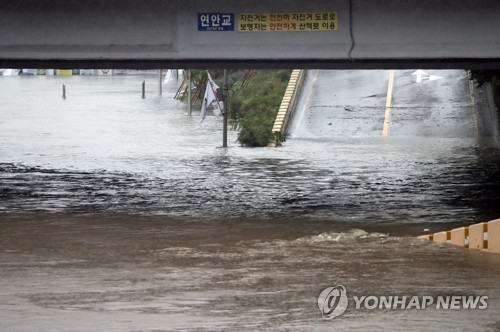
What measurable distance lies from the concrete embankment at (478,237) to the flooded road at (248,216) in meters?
0.44

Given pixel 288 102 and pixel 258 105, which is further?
pixel 258 105

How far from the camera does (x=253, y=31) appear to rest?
83.9ft

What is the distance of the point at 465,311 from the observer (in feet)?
52.7

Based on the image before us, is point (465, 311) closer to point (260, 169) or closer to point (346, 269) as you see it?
point (346, 269)

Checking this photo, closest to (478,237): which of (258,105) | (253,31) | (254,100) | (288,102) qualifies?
(253,31)

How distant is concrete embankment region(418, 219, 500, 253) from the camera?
21000 millimetres

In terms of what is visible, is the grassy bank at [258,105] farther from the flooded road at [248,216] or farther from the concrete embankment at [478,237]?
the concrete embankment at [478,237]

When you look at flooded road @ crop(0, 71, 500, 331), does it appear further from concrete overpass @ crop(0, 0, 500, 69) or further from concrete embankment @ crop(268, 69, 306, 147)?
concrete overpass @ crop(0, 0, 500, 69)

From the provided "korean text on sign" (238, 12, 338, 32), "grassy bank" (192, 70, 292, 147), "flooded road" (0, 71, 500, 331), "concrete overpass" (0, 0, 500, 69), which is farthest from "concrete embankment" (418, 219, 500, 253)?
"grassy bank" (192, 70, 292, 147)

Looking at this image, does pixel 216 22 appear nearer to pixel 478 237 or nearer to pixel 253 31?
pixel 253 31

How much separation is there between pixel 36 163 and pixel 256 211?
1256cm

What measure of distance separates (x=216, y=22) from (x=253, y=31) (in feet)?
2.83

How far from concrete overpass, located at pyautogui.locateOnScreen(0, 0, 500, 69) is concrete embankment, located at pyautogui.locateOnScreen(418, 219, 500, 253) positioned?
4.88 metres

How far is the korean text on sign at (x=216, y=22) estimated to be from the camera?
25547 millimetres
